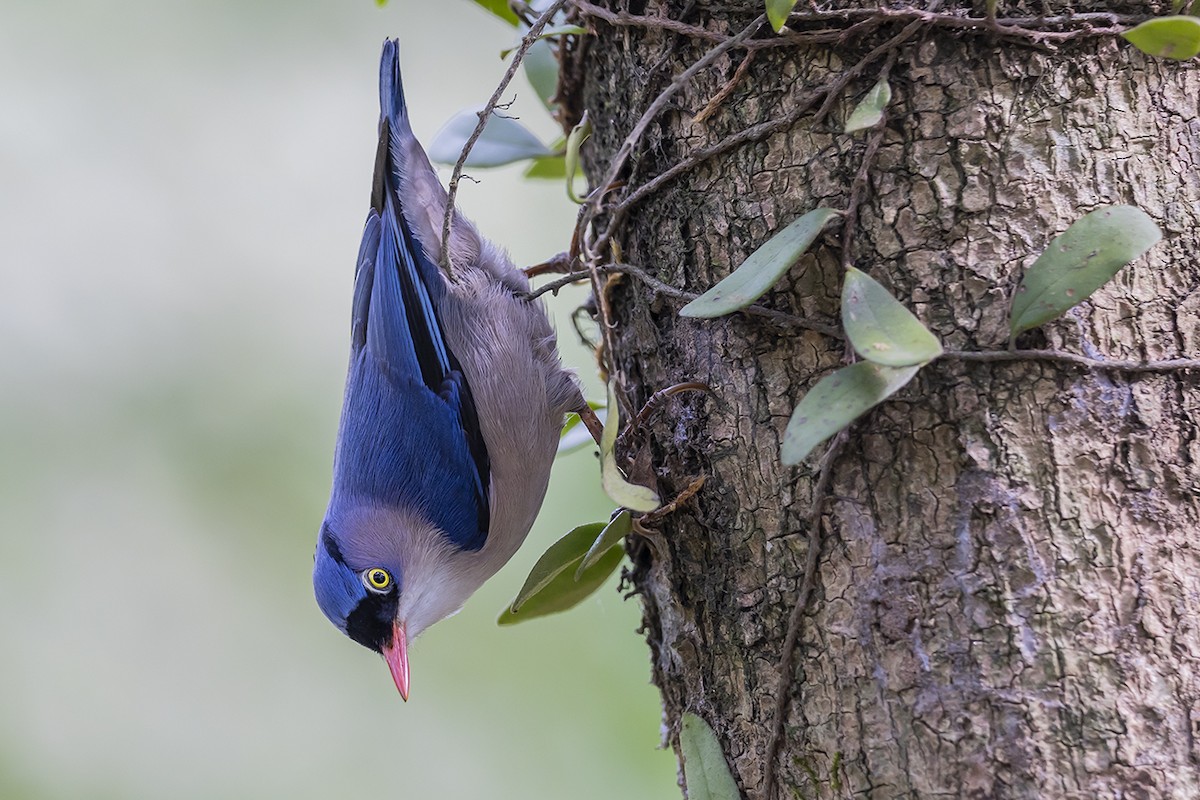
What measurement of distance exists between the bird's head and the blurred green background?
1.50 m

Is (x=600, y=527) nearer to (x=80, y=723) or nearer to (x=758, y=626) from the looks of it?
(x=758, y=626)

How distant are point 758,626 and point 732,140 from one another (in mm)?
895

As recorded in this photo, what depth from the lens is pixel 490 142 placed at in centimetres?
273

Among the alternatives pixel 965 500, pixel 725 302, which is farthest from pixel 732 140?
pixel 965 500

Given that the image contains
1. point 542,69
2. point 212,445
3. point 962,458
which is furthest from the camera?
point 212,445

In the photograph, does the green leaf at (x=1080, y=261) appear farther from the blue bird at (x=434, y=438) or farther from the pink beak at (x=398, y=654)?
the pink beak at (x=398, y=654)

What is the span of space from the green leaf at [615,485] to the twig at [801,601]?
27 centimetres

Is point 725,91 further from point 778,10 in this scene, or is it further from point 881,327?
point 881,327

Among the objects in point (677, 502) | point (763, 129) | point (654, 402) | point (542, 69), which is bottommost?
point (677, 502)

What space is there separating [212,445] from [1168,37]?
427 centimetres

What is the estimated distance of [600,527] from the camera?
2154 millimetres

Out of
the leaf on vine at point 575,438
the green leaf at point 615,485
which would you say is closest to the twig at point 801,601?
the green leaf at point 615,485

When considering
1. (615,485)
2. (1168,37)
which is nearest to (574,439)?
(615,485)

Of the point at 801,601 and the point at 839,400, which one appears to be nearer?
the point at 839,400
